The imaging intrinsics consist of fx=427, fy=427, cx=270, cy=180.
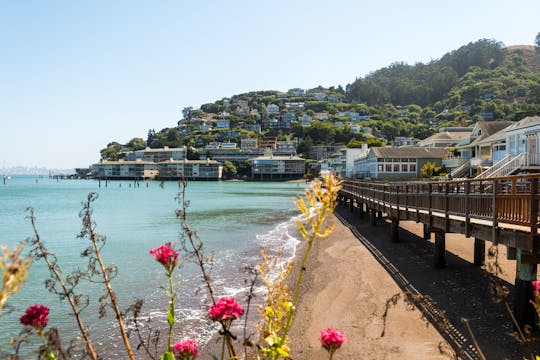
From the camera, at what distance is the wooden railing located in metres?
9.00

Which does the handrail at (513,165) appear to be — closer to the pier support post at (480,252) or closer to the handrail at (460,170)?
the handrail at (460,170)

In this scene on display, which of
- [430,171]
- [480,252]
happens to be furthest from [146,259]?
[430,171]

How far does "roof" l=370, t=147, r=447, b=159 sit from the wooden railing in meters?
47.8

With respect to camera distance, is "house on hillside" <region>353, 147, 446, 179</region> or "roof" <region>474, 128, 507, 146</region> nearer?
"roof" <region>474, 128, 507, 146</region>

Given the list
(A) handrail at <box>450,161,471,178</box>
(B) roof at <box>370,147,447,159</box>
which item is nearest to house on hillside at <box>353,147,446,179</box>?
(B) roof at <box>370,147,447,159</box>

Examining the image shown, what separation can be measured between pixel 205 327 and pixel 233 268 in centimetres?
704

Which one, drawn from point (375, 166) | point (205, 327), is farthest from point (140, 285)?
point (375, 166)

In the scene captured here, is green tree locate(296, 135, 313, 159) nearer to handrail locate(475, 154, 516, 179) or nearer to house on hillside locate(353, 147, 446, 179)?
house on hillside locate(353, 147, 446, 179)

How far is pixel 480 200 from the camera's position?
1109cm

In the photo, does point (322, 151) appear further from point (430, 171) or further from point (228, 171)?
point (430, 171)

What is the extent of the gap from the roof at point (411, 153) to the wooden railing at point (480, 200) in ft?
157

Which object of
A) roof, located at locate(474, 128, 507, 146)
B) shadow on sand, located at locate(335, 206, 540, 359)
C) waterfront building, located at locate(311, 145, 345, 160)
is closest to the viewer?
shadow on sand, located at locate(335, 206, 540, 359)

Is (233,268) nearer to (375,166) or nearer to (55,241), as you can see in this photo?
(55,241)

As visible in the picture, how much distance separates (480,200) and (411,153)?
58.1m
